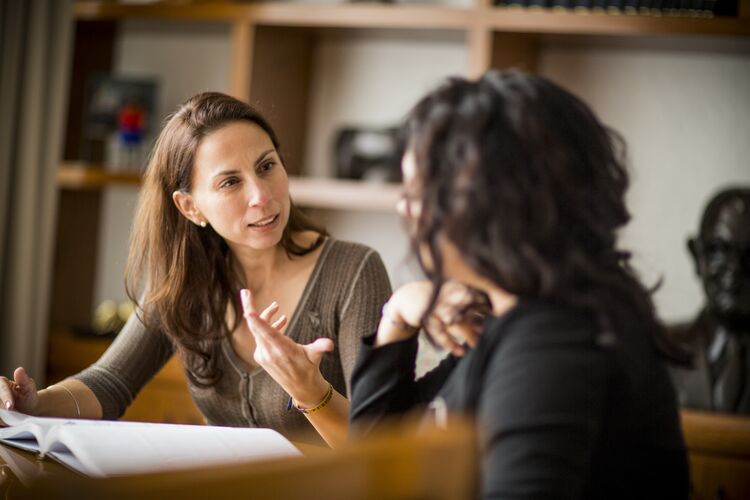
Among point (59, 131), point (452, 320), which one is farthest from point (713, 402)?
point (59, 131)

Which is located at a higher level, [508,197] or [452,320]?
[508,197]

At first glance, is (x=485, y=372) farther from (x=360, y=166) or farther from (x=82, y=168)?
(x=82, y=168)

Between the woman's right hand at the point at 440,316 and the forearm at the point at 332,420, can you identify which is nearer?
the woman's right hand at the point at 440,316

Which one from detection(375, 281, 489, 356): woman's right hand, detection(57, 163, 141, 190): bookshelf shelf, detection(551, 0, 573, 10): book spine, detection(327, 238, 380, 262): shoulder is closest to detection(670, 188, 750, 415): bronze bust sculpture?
detection(551, 0, 573, 10): book spine

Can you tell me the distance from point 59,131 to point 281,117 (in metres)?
0.79

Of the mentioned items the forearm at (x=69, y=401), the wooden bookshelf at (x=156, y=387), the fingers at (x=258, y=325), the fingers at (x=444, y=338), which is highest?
the fingers at (x=444, y=338)

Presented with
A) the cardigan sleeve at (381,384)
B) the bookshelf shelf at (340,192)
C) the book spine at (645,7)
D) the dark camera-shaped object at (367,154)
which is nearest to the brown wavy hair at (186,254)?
the cardigan sleeve at (381,384)

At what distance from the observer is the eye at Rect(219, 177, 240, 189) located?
1.65 m

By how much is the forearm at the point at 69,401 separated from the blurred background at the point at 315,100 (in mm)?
1263

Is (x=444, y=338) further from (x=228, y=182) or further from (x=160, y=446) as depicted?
(x=228, y=182)

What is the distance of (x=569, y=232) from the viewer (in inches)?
37.6

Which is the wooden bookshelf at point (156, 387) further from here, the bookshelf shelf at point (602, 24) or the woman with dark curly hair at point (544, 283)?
the woman with dark curly hair at point (544, 283)

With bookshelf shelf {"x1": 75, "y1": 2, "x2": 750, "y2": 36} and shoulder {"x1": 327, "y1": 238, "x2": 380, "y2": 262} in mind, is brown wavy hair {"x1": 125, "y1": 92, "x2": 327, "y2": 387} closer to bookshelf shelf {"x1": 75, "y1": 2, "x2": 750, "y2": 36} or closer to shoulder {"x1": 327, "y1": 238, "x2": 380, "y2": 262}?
shoulder {"x1": 327, "y1": 238, "x2": 380, "y2": 262}

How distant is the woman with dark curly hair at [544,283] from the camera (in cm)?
87
